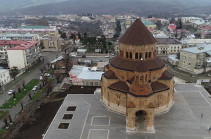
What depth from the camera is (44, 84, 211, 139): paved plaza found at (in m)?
33.6

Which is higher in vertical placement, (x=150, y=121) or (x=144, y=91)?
(x=144, y=91)

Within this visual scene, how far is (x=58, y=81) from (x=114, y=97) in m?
24.3

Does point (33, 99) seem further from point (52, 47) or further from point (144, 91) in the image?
point (52, 47)

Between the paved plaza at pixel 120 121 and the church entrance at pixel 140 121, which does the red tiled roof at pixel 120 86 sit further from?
the church entrance at pixel 140 121

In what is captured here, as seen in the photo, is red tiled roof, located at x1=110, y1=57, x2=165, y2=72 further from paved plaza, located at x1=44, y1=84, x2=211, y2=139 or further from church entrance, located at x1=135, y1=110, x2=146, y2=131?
paved plaza, located at x1=44, y1=84, x2=211, y2=139

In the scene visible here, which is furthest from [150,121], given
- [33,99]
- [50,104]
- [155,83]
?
[33,99]

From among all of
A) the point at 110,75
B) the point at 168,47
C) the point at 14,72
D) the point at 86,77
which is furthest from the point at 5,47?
the point at 168,47

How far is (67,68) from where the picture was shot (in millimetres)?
66312

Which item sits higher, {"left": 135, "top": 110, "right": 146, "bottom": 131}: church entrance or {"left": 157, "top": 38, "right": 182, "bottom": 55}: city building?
{"left": 157, "top": 38, "right": 182, "bottom": 55}: city building

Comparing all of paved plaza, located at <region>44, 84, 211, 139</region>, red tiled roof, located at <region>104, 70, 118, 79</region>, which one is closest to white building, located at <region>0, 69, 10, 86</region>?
paved plaza, located at <region>44, 84, 211, 139</region>

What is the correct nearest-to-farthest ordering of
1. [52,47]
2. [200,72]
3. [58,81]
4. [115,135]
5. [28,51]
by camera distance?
1. [115,135]
2. [58,81]
3. [200,72]
4. [28,51]
5. [52,47]

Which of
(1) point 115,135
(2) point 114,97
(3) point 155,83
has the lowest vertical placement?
(1) point 115,135

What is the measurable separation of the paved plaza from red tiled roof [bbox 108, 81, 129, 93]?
526cm

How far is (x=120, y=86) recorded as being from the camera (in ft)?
128
